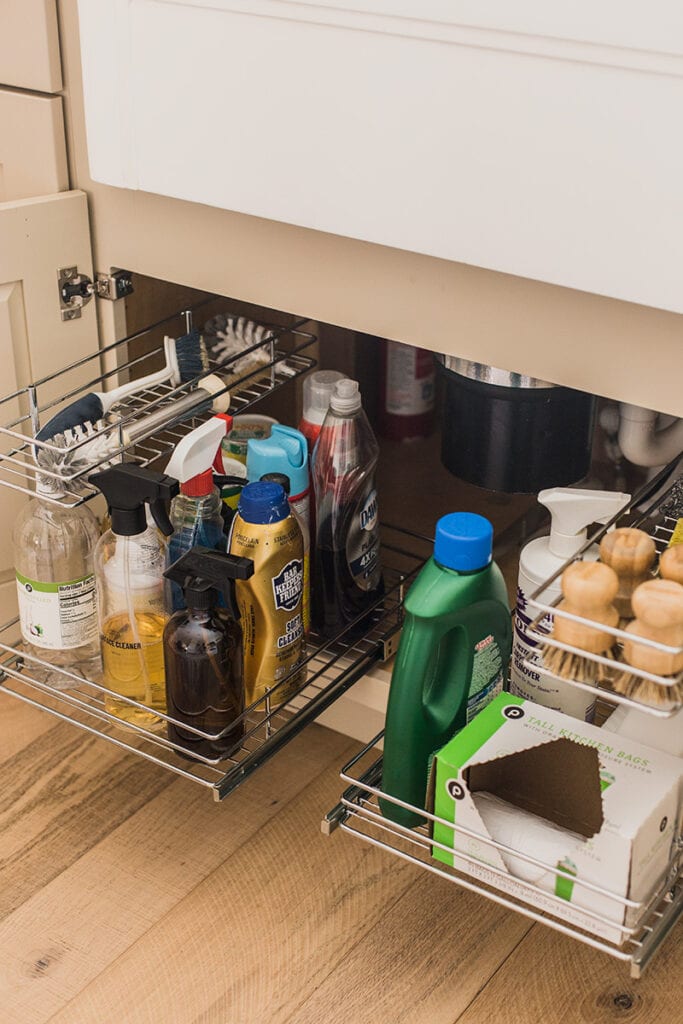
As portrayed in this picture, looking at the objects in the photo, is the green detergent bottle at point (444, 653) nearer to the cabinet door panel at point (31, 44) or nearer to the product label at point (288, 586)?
the product label at point (288, 586)

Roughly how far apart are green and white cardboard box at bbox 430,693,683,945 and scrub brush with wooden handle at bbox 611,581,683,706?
3.7 inches

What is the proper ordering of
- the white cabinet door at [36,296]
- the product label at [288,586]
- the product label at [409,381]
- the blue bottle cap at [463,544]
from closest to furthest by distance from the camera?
the blue bottle cap at [463,544], the product label at [288,586], the white cabinet door at [36,296], the product label at [409,381]

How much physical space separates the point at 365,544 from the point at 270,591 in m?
0.19

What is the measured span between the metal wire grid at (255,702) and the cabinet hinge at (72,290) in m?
0.35

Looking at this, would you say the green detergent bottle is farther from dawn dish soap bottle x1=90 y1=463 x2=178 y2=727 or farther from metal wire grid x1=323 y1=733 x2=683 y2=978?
dawn dish soap bottle x1=90 y1=463 x2=178 y2=727

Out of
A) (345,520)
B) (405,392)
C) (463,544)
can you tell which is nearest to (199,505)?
(345,520)

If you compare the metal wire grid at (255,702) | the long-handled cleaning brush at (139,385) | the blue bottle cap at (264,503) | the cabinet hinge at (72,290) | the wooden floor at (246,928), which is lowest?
the wooden floor at (246,928)

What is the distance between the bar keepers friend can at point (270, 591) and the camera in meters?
1.09

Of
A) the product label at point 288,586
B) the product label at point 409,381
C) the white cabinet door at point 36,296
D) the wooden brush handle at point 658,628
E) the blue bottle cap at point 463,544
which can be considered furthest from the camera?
the product label at point 409,381

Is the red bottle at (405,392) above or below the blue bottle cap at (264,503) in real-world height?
below

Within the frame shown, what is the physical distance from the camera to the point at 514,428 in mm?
1289

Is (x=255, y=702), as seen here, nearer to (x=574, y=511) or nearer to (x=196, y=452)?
(x=196, y=452)

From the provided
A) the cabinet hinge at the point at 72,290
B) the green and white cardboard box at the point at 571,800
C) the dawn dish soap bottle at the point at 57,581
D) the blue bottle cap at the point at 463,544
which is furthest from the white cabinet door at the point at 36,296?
the green and white cardboard box at the point at 571,800

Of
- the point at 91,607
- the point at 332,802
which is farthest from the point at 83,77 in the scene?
the point at 332,802
